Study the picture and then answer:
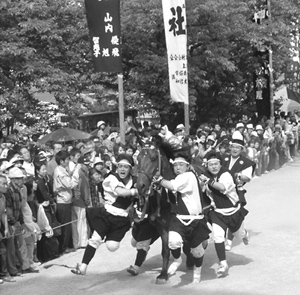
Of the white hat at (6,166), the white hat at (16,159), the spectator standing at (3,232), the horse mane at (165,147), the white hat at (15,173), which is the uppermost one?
the horse mane at (165,147)

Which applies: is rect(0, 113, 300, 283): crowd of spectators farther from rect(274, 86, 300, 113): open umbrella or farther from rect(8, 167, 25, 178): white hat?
rect(274, 86, 300, 113): open umbrella

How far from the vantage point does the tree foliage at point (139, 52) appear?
1889 cm

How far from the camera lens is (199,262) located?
29.7ft

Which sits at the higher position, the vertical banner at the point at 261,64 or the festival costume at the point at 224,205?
the vertical banner at the point at 261,64

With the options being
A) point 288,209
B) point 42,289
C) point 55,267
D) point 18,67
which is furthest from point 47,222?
point 18,67

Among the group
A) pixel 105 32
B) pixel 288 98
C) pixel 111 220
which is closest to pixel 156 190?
pixel 111 220

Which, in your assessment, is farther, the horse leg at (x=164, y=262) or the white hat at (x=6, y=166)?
the white hat at (x=6, y=166)

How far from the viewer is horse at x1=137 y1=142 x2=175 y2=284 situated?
8516mm

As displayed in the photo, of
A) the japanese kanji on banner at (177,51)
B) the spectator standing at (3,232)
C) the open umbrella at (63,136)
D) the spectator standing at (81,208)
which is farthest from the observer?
the open umbrella at (63,136)

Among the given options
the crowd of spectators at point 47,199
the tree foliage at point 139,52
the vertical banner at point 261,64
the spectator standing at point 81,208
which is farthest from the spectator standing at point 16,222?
the vertical banner at point 261,64

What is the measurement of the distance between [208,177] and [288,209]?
16.3 feet

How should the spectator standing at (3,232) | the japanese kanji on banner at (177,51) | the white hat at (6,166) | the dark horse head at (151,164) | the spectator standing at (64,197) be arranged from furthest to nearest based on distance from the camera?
the japanese kanji on banner at (177,51), the spectator standing at (64,197), the white hat at (6,166), the spectator standing at (3,232), the dark horse head at (151,164)

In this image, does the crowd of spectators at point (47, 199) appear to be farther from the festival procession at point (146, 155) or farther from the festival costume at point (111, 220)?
the festival costume at point (111, 220)

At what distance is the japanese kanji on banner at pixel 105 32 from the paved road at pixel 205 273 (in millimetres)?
4249
